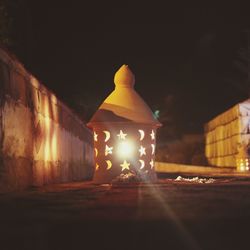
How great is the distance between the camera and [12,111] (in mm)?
8805

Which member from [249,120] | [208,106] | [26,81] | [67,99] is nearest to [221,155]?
[249,120]

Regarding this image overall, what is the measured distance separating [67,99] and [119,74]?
11985 millimetres

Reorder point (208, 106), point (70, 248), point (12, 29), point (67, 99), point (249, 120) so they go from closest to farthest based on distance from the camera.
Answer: point (70, 248) → point (12, 29) → point (67, 99) → point (249, 120) → point (208, 106)

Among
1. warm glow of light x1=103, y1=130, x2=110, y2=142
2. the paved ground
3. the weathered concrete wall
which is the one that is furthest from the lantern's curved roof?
the paved ground

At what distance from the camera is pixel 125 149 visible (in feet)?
40.5

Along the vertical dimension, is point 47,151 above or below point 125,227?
above

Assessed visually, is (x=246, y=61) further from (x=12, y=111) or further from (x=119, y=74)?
(x=12, y=111)

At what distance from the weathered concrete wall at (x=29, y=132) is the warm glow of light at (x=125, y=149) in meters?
1.55

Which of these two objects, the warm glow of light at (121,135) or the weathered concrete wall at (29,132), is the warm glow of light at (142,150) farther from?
the weathered concrete wall at (29,132)

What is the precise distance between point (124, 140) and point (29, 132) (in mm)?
2875

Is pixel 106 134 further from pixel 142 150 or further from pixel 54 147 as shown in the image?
pixel 54 147

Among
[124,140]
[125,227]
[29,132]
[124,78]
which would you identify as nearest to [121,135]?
[124,140]

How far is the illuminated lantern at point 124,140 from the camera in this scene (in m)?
12.3

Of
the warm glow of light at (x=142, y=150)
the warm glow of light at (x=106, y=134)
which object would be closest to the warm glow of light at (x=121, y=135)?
the warm glow of light at (x=106, y=134)
